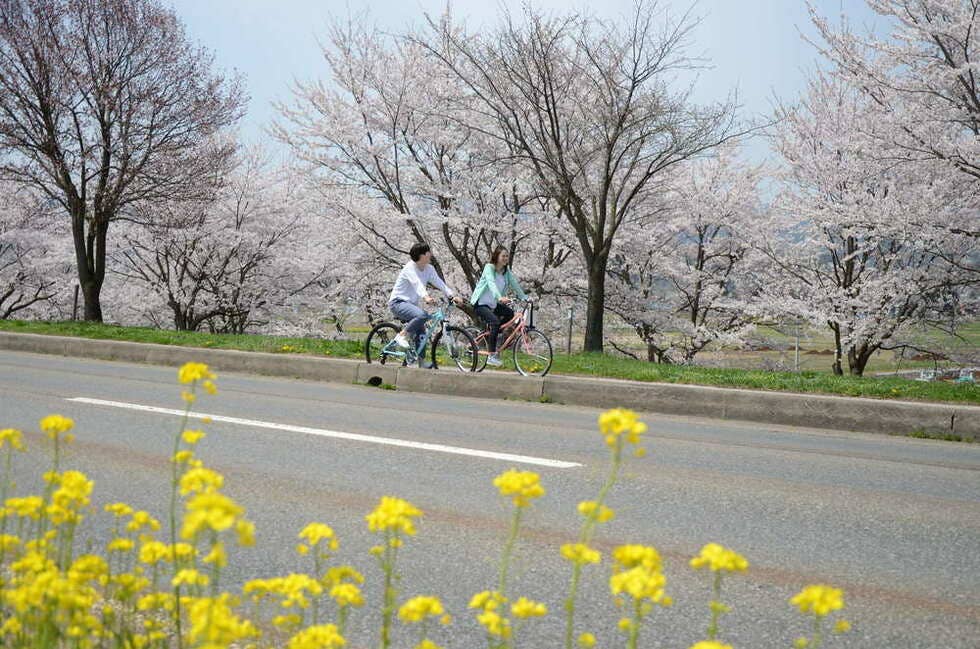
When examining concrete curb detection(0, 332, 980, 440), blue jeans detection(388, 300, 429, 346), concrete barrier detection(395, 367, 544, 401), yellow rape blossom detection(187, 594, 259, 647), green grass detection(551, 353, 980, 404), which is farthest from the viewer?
blue jeans detection(388, 300, 429, 346)

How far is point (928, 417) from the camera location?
8391mm

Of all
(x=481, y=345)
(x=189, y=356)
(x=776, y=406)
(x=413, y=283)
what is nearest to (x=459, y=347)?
(x=481, y=345)

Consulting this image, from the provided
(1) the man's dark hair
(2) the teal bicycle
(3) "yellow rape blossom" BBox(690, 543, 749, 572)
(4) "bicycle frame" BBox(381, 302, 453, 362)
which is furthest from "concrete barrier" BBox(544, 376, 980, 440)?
(3) "yellow rape blossom" BBox(690, 543, 749, 572)

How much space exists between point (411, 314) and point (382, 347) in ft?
3.05

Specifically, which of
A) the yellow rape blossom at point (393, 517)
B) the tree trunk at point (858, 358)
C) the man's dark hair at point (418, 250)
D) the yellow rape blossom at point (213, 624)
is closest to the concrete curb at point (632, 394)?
the man's dark hair at point (418, 250)

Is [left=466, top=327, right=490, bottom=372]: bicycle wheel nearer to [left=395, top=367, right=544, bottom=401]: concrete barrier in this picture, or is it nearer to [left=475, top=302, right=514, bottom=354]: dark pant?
[left=475, top=302, right=514, bottom=354]: dark pant

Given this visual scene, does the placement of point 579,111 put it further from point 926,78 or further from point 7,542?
point 7,542

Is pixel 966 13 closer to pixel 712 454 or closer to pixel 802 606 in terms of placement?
pixel 712 454

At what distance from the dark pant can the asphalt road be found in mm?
2910

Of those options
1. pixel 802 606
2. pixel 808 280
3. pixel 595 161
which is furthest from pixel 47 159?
pixel 802 606

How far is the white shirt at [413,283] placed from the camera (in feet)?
36.4

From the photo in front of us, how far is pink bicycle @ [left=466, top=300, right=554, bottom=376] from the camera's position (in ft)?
37.5

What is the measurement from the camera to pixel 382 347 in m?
12.0

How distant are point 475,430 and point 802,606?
576 centimetres
